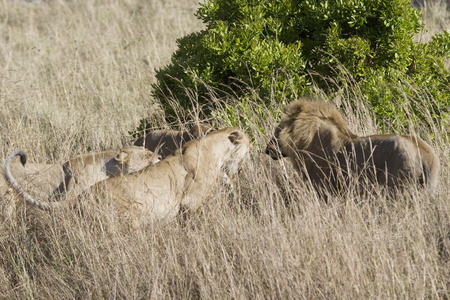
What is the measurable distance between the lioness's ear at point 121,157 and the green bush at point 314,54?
1.11 m

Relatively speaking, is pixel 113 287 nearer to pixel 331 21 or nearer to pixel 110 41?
pixel 331 21

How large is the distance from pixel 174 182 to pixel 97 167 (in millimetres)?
1138

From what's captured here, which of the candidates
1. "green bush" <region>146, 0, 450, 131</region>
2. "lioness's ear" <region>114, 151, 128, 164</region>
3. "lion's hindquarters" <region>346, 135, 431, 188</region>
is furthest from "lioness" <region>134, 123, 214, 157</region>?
"lion's hindquarters" <region>346, 135, 431, 188</region>

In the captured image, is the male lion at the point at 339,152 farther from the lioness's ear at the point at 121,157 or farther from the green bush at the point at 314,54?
the lioness's ear at the point at 121,157

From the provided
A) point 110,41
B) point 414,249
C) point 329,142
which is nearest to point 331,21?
point 329,142

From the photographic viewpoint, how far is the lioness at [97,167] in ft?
18.9

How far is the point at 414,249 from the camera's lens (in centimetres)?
370

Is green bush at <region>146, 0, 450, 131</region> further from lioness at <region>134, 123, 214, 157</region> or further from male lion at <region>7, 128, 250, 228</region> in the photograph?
male lion at <region>7, 128, 250, 228</region>

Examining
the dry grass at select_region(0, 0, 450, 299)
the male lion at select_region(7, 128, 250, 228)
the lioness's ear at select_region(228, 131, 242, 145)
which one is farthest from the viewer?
the lioness's ear at select_region(228, 131, 242, 145)

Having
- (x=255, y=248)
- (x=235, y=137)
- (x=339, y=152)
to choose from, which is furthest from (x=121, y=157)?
(x=255, y=248)

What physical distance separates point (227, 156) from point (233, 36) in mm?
1703

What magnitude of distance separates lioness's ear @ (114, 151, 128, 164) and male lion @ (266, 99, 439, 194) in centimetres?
152

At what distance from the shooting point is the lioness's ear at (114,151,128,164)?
585 centimetres

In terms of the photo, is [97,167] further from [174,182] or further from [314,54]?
[314,54]
